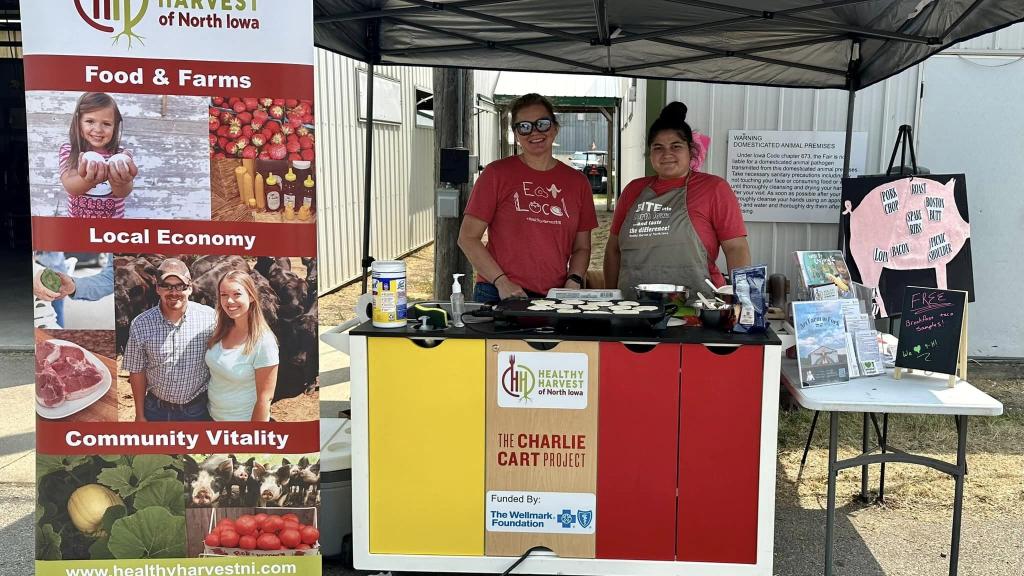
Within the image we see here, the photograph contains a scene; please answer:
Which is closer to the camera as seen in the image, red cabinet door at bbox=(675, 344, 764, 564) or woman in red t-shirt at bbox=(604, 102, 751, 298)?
red cabinet door at bbox=(675, 344, 764, 564)

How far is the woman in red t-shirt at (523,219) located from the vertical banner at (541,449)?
0.73 meters

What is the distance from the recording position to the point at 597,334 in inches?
99.7

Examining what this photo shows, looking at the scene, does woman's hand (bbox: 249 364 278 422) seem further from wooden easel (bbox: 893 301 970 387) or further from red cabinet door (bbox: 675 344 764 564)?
wooden easel (bbox: 893 301 970 387)

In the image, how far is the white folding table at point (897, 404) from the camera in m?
2.42

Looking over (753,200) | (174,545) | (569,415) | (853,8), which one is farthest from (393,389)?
(753,200)

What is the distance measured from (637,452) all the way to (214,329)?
4.57 ft

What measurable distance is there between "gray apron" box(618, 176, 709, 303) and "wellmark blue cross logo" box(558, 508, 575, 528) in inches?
40.2

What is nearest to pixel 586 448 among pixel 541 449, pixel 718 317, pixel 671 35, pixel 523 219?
pixel 541 449

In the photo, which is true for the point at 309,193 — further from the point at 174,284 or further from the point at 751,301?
the point at 751,301

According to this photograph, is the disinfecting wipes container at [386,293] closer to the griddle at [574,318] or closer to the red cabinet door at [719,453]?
the griddle at [574,318]

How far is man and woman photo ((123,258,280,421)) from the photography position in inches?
83.7

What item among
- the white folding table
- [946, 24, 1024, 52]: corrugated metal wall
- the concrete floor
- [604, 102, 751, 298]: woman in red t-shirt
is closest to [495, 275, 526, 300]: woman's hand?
[604, 102, 751, 298]: woman in red t-shirt

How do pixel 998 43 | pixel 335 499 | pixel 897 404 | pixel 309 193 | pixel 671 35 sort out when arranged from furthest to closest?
pixel 998 43 < pixel 671 35 < pixel 335 499 < pixel 897 404 < pixel 309 193

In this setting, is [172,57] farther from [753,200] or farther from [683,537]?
[753,200]
